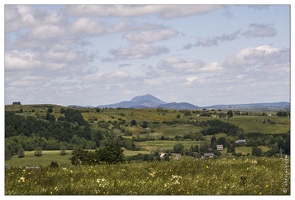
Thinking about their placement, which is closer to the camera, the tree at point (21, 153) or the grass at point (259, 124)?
the tree at point (21, 153)

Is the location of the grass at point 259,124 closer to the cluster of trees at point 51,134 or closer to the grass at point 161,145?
the grass at point 161,145

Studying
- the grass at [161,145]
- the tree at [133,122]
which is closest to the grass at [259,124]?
the grass at [161,145]

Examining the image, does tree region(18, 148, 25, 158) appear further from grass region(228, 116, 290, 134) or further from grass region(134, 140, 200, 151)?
Result: grass region(228, 116, 290, 134)

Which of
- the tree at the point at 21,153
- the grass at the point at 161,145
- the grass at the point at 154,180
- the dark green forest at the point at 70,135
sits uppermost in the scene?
the grass at the point at 154,180

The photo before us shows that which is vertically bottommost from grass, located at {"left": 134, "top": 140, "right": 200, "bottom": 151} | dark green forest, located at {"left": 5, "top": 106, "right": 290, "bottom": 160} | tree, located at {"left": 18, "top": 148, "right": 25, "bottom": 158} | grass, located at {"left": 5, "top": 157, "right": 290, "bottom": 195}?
grass, located at {"left": 134, "top": 140, "right": 200, "bottom": 151}

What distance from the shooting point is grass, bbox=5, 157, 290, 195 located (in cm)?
1288

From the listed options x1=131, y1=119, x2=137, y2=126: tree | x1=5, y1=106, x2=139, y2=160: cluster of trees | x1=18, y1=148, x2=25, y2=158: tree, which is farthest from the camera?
x1=131, y1=119, x2=137, y2=126: tree

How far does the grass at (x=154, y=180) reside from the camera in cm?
1288

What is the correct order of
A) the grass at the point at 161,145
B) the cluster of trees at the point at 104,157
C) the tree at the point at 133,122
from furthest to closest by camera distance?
the tree at the point at 133,122 < the grass at the point at 161,145 < the cluster of trees at the point at 104,157

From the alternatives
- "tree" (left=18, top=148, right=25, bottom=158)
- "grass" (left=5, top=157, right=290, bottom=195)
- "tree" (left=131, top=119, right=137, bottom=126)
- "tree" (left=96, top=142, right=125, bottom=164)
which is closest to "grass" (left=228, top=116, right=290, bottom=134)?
"tree" (left=131, top=119, right=137, bottom=126)

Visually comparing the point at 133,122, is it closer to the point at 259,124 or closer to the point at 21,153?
the point at 259,124

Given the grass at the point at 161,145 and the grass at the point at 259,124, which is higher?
the grass at the point at 259,124

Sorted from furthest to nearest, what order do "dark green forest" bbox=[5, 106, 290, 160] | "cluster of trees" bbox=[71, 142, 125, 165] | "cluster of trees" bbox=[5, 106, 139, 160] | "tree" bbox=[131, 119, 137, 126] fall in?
1. "tree" bbox=[131, 119, 137, 126]
2. "cluster of trees" bbox=[5, 106, 139, 160]
3. "dark green forest" bbox=[5, 106, 290, 160]
4. "cluster of trees" bbox=[71, 142, 125, 165]
